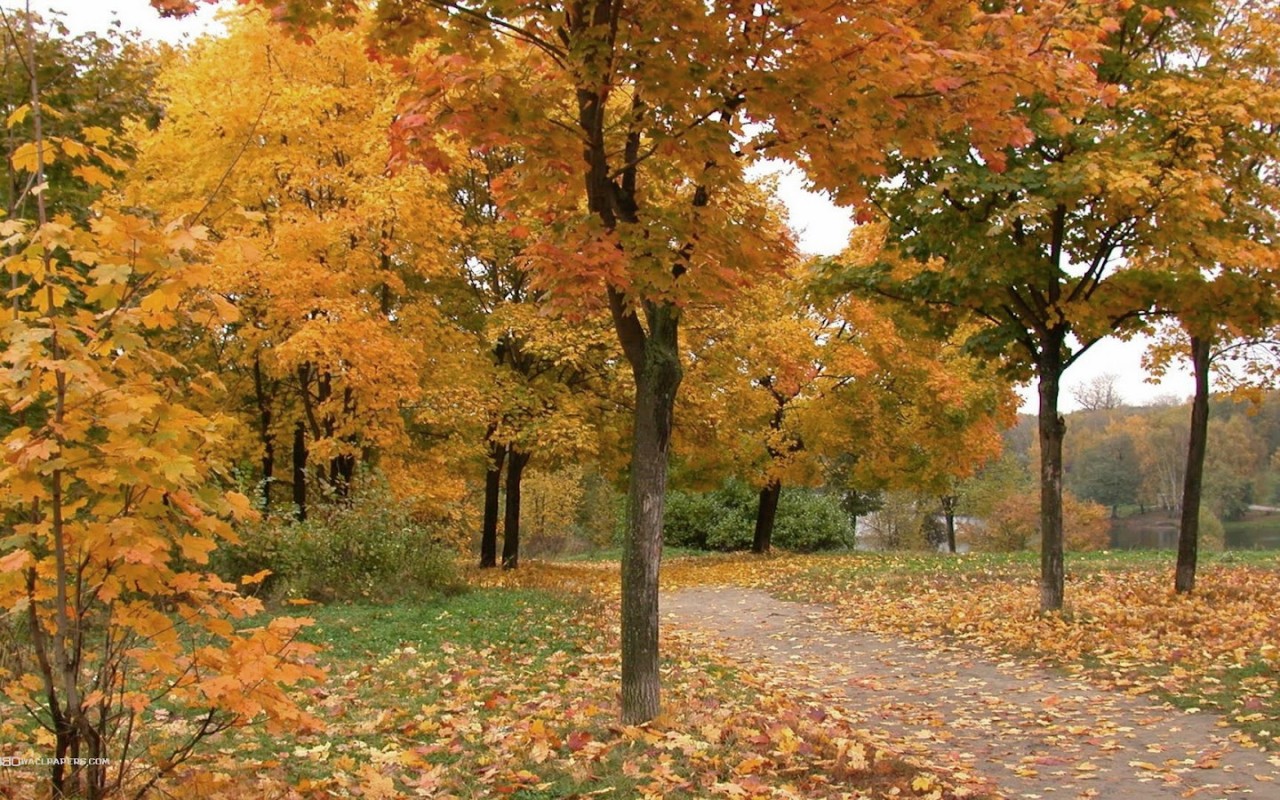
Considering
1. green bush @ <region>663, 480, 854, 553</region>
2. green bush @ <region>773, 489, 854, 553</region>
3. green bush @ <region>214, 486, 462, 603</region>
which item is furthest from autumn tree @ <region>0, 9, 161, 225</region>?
green bush @ <region>773, 489, 854, 553</region>

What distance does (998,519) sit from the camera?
140 feet

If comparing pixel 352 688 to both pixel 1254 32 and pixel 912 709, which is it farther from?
pixel 1254 32

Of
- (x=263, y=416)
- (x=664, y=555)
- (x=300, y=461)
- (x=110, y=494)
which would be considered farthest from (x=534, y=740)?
(x=664, y=555)

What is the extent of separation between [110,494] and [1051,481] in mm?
9273

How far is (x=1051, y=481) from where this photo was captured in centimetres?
989

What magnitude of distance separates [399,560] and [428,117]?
7.42 meters

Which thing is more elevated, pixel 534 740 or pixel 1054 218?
pixel 1054 218

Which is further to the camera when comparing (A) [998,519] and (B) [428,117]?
(A) [998,519]

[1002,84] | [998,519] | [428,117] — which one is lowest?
[998,519]

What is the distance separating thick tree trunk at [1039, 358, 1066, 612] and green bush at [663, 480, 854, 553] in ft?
64.9

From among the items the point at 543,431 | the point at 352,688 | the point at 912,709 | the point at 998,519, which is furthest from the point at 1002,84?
the point at 998,519

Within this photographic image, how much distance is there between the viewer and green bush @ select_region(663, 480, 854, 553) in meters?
29.7

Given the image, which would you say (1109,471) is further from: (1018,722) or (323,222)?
(1018,722)

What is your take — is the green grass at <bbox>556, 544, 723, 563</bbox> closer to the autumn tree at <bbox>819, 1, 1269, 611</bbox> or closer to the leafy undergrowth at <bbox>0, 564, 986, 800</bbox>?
the autumn tree at <bbox>819, 1, 1269, 611</bbox>
